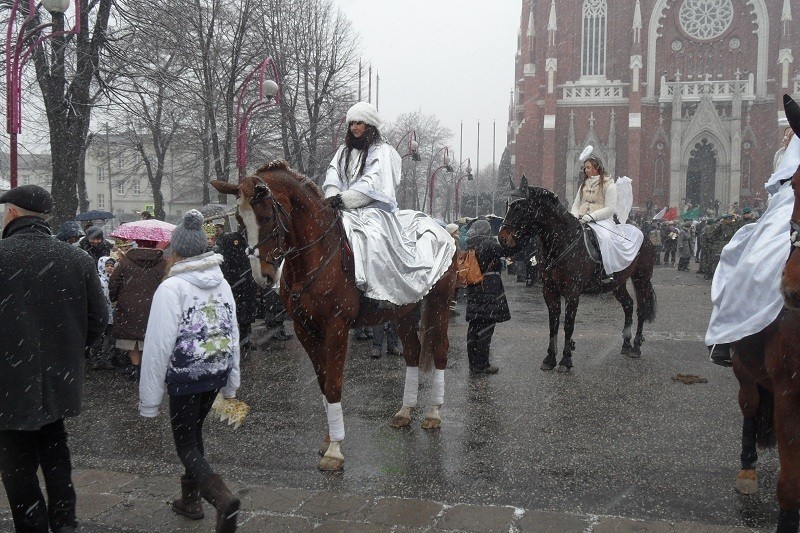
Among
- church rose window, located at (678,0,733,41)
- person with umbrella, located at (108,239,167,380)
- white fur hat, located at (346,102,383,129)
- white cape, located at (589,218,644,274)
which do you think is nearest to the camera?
white fur hat, located at (346,102,383,129)

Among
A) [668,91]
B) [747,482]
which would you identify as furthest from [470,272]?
[668,91]

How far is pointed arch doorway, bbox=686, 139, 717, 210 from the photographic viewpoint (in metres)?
43.1

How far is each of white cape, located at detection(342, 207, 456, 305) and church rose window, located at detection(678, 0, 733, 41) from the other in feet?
143

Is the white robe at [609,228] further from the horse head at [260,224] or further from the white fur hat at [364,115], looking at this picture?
the horse head at [260,224]

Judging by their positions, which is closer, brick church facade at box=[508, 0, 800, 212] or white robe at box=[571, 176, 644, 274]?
white robe at box=[571, 176, 644, 274]

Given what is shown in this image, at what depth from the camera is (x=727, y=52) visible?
43.0 m

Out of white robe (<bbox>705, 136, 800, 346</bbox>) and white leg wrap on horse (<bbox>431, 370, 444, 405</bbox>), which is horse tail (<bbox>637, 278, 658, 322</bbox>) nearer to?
white leg wrap on horse (<bbox>431, 370, 444, 405</bbox>)

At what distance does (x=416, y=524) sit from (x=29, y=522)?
7.16 feet

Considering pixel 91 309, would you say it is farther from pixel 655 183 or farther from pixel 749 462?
pixel 655 183

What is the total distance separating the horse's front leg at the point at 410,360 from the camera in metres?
6.43

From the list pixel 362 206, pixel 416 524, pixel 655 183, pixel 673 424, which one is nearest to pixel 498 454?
pixel 416 524

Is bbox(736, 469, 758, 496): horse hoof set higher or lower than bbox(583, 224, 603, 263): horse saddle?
lower

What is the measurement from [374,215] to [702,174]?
4280cm

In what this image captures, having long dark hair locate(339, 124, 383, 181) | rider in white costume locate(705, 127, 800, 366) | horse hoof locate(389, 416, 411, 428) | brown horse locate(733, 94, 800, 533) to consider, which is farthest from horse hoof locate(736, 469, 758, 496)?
long dark hair locate(339, 124, 383, 181)
